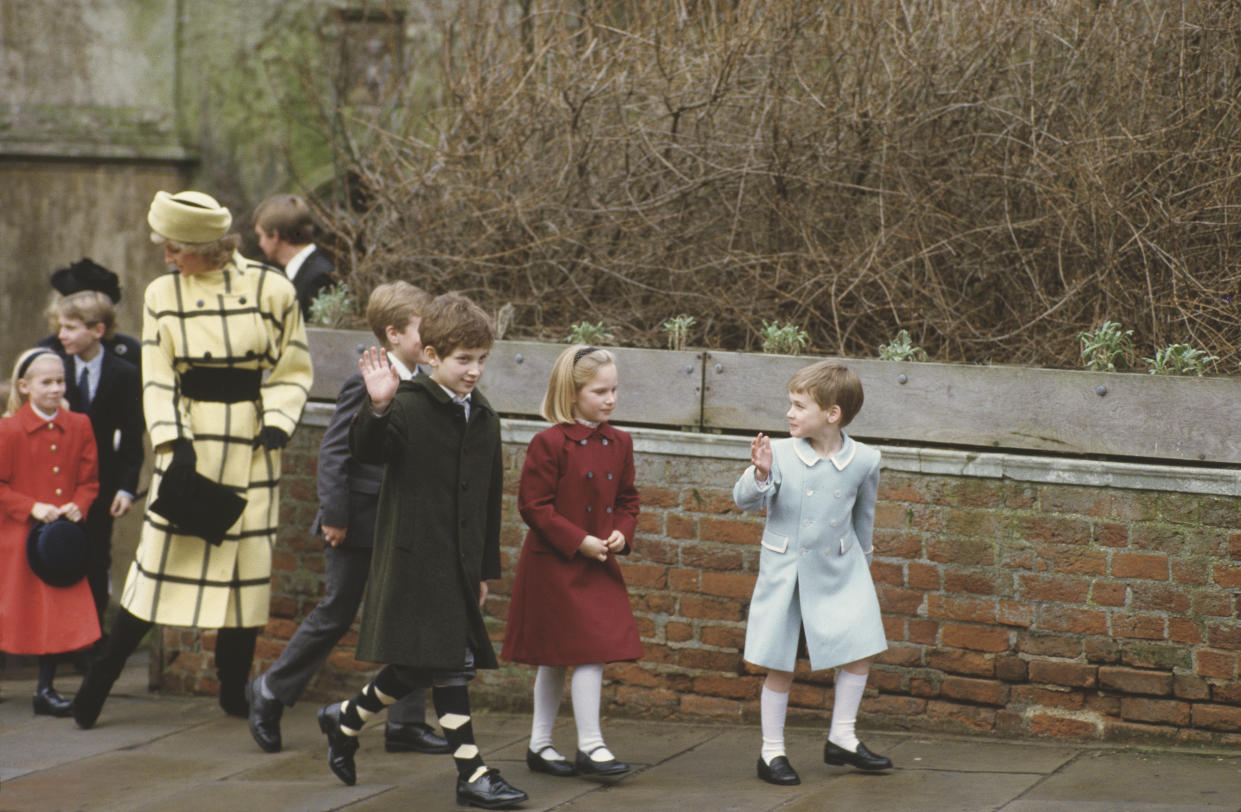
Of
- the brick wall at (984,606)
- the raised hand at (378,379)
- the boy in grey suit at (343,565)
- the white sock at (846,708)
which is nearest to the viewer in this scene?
the raised hand at (378,379)

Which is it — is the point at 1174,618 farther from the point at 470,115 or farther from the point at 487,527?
the point at 470,115

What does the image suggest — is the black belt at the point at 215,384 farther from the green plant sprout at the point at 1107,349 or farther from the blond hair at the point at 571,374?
the green plant sprout at the point at 1107,349

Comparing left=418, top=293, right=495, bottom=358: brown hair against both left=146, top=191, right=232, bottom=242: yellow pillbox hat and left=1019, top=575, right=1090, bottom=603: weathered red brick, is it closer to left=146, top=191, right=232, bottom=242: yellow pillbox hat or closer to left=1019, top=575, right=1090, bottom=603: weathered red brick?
left=146, top=191, right=232, bottom=242: yellow pillbox hat

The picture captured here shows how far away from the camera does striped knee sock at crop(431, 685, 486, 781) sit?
16.4ft

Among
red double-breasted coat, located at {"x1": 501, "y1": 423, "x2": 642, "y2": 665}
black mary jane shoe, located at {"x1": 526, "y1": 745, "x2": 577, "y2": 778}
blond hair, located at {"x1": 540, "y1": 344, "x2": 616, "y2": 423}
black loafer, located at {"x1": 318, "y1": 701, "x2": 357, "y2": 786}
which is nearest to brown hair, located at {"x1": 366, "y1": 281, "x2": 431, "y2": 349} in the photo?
blond hair, located at {"x1": 540, "y1": 344, "x2": 616, "y2": 423}

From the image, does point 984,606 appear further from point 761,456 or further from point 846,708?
point 761,456

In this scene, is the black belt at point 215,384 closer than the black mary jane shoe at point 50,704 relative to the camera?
Yes

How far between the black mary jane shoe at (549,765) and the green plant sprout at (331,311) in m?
2.73

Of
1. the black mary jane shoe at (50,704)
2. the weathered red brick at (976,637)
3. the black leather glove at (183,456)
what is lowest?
the black mary jane shoe at (50,704)

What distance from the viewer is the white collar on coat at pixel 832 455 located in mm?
5125

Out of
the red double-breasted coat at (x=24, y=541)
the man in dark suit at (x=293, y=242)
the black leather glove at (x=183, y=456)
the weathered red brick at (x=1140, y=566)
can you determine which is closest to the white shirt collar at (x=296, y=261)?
the man in dark suit at (x=293, y=242)

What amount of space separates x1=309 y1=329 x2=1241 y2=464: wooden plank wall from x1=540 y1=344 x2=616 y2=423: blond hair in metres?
1.06

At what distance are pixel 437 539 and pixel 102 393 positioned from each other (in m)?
2.83

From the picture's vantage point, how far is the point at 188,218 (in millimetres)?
5984
